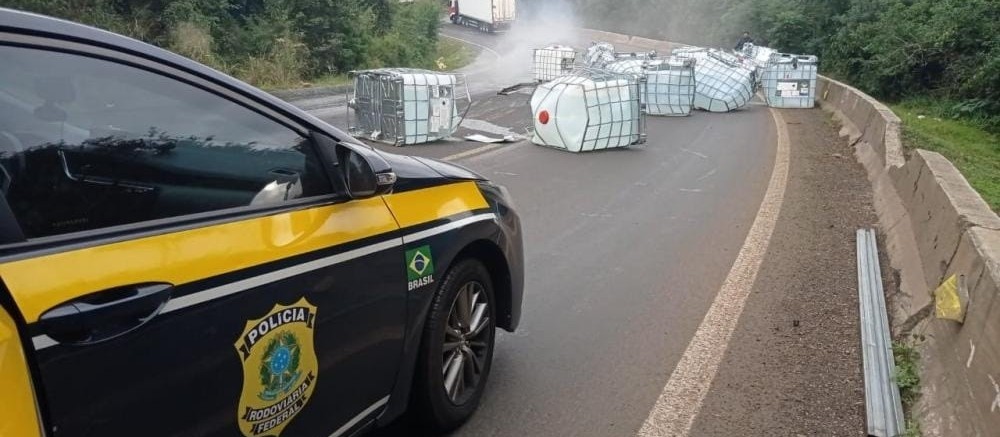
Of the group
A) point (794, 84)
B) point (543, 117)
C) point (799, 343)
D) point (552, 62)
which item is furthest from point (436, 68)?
point (799, 343)

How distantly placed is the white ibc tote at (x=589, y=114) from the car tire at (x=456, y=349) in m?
8.61

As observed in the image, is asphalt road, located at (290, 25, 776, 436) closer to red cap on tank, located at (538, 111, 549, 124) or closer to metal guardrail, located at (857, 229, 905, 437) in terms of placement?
red cap on tank, located at (538, 111, 549, 124)

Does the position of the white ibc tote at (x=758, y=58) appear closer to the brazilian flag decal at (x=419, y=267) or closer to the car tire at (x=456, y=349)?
the car tire at (x=456, y=349)

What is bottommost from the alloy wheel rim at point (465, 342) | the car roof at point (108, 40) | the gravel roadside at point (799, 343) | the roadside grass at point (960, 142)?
the roadside grass at point (960, 142)

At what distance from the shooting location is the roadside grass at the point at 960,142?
8.84 metres

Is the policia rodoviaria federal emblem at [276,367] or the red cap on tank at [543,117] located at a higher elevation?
the policia rodoviaria federal emblem at [276,367]

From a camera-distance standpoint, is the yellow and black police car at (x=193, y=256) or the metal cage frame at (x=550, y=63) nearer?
the yellow and black police car at (x=193, y=256)

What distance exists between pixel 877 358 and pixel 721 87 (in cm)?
1556

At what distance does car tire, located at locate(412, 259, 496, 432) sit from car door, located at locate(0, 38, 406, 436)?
0.37 metres

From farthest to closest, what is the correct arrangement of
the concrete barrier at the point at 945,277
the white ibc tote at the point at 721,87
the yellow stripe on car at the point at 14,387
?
the white ibc tote at the point at 721,87, the concrete barrier at the point at 945,277, the yellow stripe on car at the point at 14,387

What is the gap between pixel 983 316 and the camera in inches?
134

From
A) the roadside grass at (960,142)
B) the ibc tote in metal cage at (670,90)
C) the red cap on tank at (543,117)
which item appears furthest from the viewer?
the ibc tote in metal cage at (670,90)

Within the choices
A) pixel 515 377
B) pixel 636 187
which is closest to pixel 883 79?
pixel 636 187

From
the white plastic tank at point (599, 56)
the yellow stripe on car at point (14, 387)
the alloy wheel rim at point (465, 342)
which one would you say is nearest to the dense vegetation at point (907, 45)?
the white plastic tank at point (599, 56)
